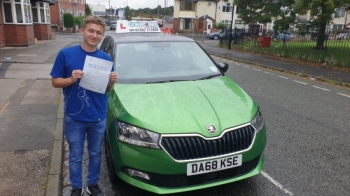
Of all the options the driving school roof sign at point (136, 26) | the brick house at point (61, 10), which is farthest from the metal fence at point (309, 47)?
the brick house at point (61, 10)

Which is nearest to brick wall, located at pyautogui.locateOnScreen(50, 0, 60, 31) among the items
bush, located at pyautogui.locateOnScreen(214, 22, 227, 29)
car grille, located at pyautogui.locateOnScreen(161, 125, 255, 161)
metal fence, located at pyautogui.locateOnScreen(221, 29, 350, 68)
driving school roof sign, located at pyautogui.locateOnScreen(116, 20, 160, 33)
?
bush, located at pyautogui.locateOnScreen(214, 22, 227, 29)

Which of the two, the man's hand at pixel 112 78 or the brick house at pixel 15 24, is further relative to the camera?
the brick house at pixel 15 24

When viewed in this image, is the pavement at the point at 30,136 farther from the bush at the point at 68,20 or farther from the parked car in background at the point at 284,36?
the bush at the point at 68,20

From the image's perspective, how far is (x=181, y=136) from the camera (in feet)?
8.67

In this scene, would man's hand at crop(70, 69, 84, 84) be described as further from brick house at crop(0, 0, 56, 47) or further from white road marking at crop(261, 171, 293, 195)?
brick house at crop(0, 0, 56, 47)

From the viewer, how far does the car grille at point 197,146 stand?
264 cm

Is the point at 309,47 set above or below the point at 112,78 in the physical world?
below

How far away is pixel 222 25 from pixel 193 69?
45249mm

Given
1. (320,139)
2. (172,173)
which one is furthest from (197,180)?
(320,139)

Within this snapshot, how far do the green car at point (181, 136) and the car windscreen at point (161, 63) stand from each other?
21cm

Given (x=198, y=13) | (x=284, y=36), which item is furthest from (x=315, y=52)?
(x=198, y=13)

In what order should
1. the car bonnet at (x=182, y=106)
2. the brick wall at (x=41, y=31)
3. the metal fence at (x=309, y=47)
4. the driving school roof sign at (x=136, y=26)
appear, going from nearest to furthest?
1. the car bonnet at (x=182, y=106)
2. the driving school roof sign at (x=136, y=26)
3. the metal fence at (x=309, y=47)
4. the brick wall at (x=41, y=31)

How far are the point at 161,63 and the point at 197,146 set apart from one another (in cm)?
176

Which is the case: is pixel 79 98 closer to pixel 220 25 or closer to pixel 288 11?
pixel 288 11
